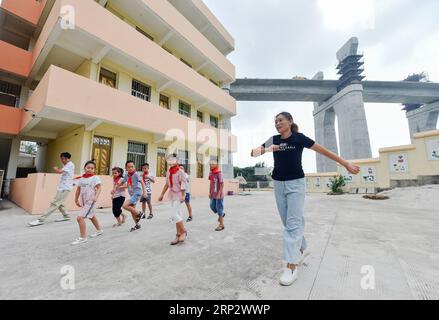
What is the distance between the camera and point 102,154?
31.7 ft

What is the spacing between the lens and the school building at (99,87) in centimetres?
780

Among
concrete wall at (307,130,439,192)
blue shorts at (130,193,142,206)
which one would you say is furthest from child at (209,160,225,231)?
concrete wall at (307,130,439,192)

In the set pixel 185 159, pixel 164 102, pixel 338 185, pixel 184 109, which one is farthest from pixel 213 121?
pixel 338 185

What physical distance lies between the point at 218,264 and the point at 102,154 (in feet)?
30.4

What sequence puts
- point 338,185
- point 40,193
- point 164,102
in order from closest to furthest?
point 40,193 → point 164,102 → point 338,185

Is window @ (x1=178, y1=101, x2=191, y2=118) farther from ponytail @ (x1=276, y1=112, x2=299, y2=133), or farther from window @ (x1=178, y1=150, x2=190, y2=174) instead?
ponytail @ (x1=276, y1=112, x2=299, y2=133)

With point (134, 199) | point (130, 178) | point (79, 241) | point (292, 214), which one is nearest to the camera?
point (292, 214)

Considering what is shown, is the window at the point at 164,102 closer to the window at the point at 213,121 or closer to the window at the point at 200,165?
the window at the point at 200,165

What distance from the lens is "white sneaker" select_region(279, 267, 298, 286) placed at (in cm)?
198

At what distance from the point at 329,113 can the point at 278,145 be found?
103 feet

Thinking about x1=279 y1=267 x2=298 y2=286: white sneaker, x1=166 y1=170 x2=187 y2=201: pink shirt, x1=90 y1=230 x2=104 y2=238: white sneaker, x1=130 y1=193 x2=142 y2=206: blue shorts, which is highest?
x1=166 y1=170 x2=187 y2=201: pink shirt

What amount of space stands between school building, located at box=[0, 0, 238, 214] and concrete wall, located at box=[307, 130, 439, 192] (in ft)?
38.9

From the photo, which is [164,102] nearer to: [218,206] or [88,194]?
[88,194]

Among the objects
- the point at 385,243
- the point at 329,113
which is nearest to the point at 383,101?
the point at 329,113
